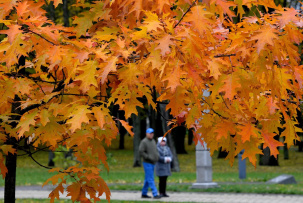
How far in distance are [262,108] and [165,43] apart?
1.53 meters

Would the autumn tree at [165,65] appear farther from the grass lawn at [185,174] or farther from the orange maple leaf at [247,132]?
the grass lawn at [185,174]

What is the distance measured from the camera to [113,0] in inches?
147

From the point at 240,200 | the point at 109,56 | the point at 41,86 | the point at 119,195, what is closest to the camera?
the point at 109,56

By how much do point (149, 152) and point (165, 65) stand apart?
10047mm

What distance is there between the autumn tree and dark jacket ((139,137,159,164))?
8502 mm

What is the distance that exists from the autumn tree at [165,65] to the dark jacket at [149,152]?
27.9ft

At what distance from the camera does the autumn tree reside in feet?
11.4

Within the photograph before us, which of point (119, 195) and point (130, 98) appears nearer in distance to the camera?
point (130, 98)

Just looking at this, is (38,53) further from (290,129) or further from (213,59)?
(290,129)

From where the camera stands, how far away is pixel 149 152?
13.4 metres

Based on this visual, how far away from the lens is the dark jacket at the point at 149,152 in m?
13.3

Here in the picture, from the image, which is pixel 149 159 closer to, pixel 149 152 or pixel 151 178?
pixel 149 152

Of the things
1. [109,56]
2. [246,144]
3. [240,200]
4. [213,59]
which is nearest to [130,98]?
[109,56]

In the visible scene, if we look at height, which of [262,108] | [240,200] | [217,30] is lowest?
[240,200]
